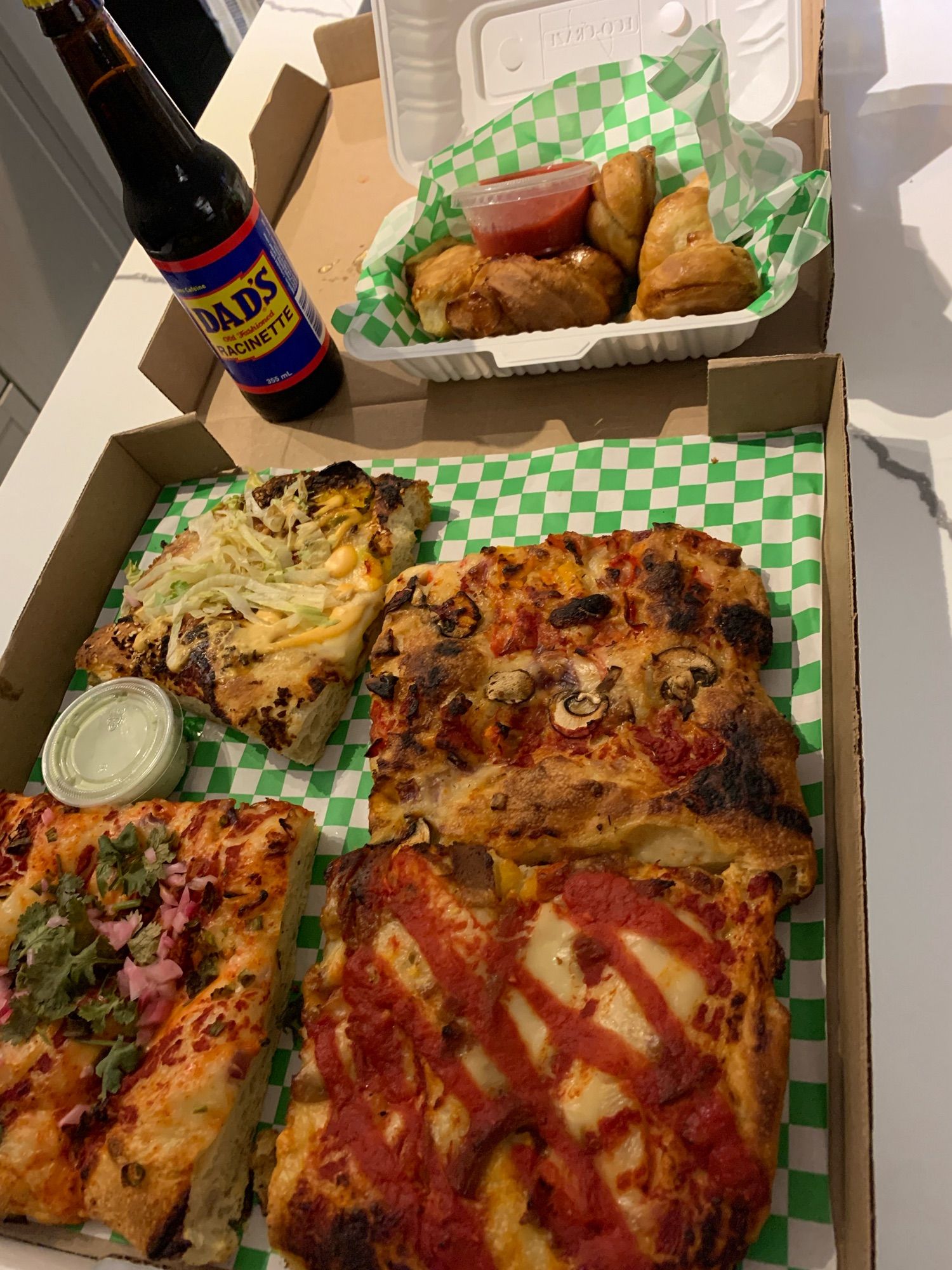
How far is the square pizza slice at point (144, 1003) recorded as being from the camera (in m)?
1.72

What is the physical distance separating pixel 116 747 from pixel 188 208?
146cm

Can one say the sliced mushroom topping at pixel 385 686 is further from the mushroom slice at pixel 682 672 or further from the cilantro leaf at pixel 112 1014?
the cilantro leaf at pixel 112 1014

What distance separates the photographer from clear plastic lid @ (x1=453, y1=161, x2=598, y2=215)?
9.34 feet

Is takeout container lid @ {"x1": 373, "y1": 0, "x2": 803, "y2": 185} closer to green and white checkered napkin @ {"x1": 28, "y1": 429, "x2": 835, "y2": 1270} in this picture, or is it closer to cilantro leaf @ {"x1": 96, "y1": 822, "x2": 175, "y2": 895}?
green and white checkered napkin @ {"x1": 28, "y1": 429, "x2": 835, "y2": 1270}

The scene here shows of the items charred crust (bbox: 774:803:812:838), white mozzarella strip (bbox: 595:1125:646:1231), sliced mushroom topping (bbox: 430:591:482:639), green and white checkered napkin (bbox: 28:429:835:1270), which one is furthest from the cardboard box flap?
white mozzarella strip (bbox: 595:1125:646:1231)

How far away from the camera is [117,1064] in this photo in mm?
1851

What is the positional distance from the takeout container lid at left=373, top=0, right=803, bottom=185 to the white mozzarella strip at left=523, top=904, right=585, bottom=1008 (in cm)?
273

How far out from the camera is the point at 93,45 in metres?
2.11

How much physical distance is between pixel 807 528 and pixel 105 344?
2.98 meters

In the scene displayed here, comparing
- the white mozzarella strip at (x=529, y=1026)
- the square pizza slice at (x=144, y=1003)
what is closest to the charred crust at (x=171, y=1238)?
the square pizza slice at (x=144, y=1003)

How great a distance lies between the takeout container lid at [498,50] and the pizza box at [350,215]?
67 millimetres

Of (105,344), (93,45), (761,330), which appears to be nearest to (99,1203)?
(93,45)

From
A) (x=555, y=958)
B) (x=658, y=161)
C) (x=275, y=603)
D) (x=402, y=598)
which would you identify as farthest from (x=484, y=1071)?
(x=658, y=161)

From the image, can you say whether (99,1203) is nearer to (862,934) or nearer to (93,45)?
(862,934)
